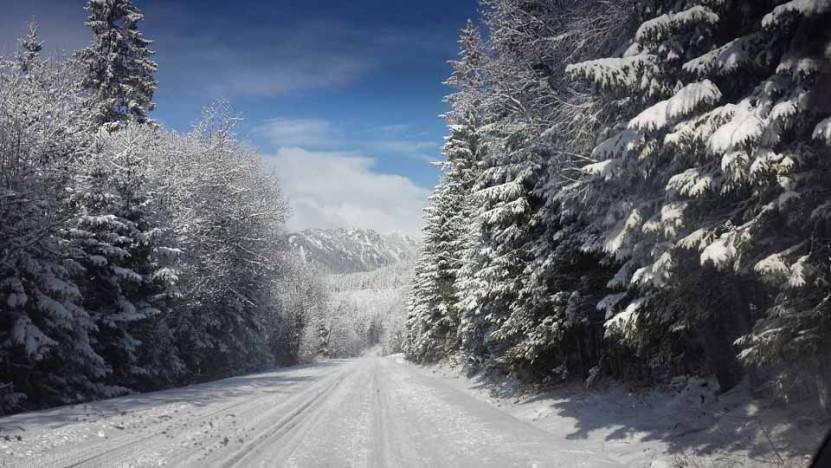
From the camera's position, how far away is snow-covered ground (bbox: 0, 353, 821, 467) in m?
6.93

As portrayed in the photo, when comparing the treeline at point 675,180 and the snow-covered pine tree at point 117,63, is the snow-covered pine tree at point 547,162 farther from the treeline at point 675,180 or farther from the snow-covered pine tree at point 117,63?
the snow-covered pine tree at point 117,63

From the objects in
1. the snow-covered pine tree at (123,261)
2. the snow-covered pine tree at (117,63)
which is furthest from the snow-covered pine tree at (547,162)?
the snow-covered pine tree at (117,63)

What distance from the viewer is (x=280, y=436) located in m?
9.54

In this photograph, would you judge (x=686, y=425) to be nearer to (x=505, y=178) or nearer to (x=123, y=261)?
(x=505, y=178)

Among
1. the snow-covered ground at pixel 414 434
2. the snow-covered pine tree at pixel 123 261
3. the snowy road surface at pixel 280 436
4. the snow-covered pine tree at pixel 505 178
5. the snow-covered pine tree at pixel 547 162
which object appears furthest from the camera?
the snow-covered pine tree at pixel 123 261

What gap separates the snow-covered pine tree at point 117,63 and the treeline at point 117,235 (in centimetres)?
8

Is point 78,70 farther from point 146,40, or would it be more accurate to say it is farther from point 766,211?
point 766,211

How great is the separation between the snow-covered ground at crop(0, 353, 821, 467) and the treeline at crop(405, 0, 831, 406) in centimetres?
92

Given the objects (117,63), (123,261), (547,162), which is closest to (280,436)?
(547,162)

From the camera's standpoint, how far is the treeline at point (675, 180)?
4.89 m

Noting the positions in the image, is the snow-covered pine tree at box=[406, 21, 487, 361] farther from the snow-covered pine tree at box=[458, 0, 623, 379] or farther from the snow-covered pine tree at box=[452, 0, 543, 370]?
the snow-covered pine tree at box=[458, 0, 623, 379]

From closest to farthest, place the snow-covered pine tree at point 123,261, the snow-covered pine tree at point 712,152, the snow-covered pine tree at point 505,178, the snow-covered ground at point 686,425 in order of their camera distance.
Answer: the snow-covered pine tree at point 712,152 < the snow-covered ground at point 686,425 < the snow-covered pine tree at point 505,178 < the snow-covered pine tree at point 123,261

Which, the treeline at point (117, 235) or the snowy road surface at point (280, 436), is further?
the treeline at point (117, 235)

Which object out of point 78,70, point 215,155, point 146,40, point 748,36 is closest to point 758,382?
point 748,36
